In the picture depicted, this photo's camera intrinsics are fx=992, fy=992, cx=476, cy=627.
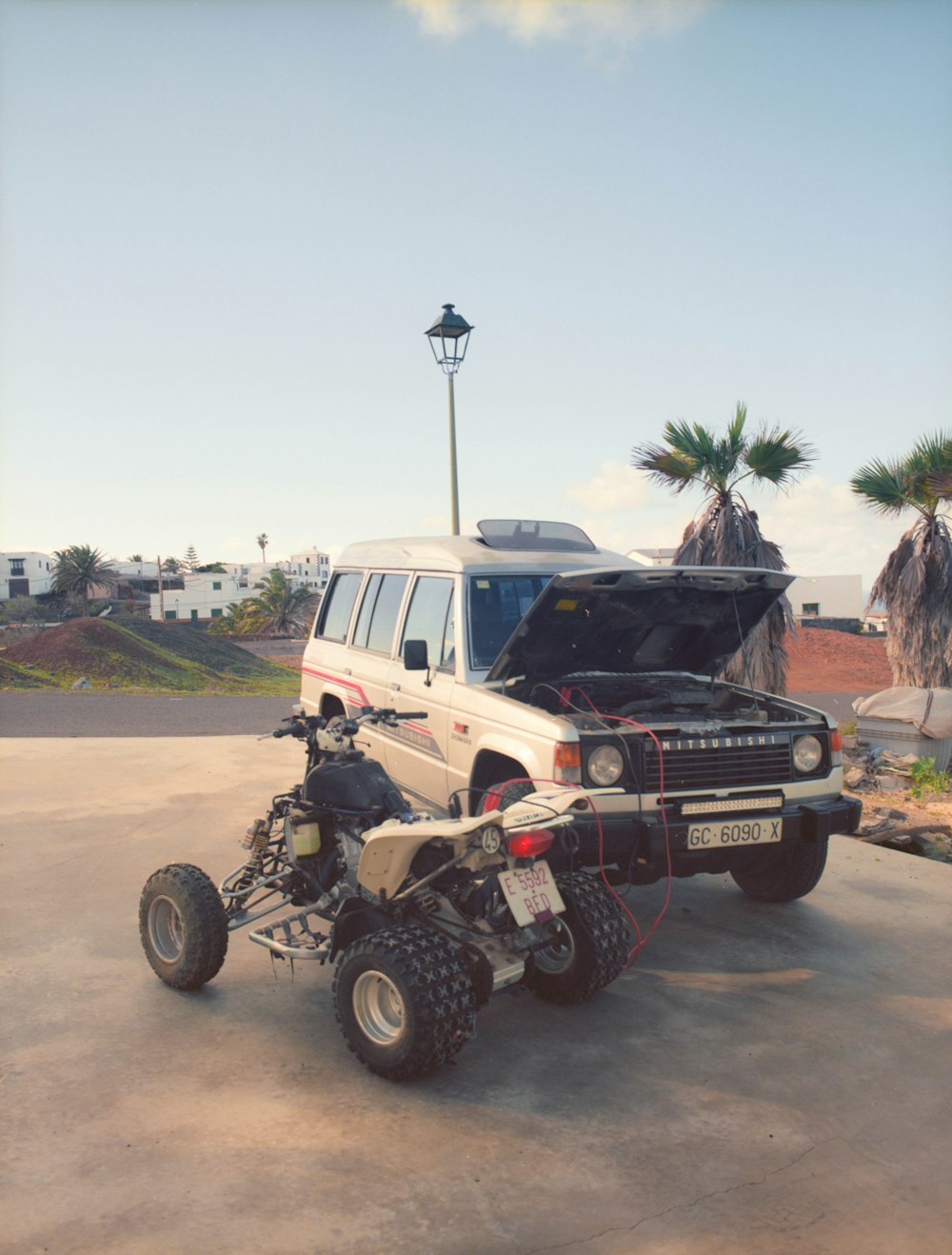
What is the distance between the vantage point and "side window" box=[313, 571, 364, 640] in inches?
336

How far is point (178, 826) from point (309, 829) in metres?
4.04

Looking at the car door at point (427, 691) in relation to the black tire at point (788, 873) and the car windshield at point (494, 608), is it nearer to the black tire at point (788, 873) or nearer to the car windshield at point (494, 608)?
the car windshield at point (494, 608)

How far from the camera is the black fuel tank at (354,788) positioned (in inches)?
186

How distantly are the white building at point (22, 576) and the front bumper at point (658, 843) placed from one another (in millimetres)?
84474

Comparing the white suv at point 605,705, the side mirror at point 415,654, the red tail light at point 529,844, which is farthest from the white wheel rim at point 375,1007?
the side mirror at point 415,654

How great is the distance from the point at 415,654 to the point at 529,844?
2.50m

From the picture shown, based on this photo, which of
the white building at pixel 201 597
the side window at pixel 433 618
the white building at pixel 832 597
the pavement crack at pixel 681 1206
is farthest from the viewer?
the white building at pixel 201 597

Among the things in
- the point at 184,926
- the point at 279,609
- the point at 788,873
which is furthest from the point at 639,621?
the point at 279,609

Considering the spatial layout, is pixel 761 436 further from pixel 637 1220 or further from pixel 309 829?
pixel 637 1220

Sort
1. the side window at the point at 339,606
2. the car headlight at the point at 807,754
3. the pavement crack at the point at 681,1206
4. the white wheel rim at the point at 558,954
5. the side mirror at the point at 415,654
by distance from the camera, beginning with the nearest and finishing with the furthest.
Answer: the pavement crack at the point at 681,1206
the white wheel rim at the point at 558,954
the car headlight at the point at 807,754
the side mirror at the point at 415,654
the side window at the point at 339,606

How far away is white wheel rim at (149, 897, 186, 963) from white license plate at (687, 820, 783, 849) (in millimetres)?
2685

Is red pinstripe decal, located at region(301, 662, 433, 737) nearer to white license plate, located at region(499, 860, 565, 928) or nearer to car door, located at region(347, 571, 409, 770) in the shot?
car door, located at region(347, 571, 409, 770)

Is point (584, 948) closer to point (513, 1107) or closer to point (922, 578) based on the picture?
point (513, 1107)

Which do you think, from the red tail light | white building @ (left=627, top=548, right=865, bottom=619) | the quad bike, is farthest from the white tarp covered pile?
white building @ (left=627, top=548, right=865, bottom=619)
